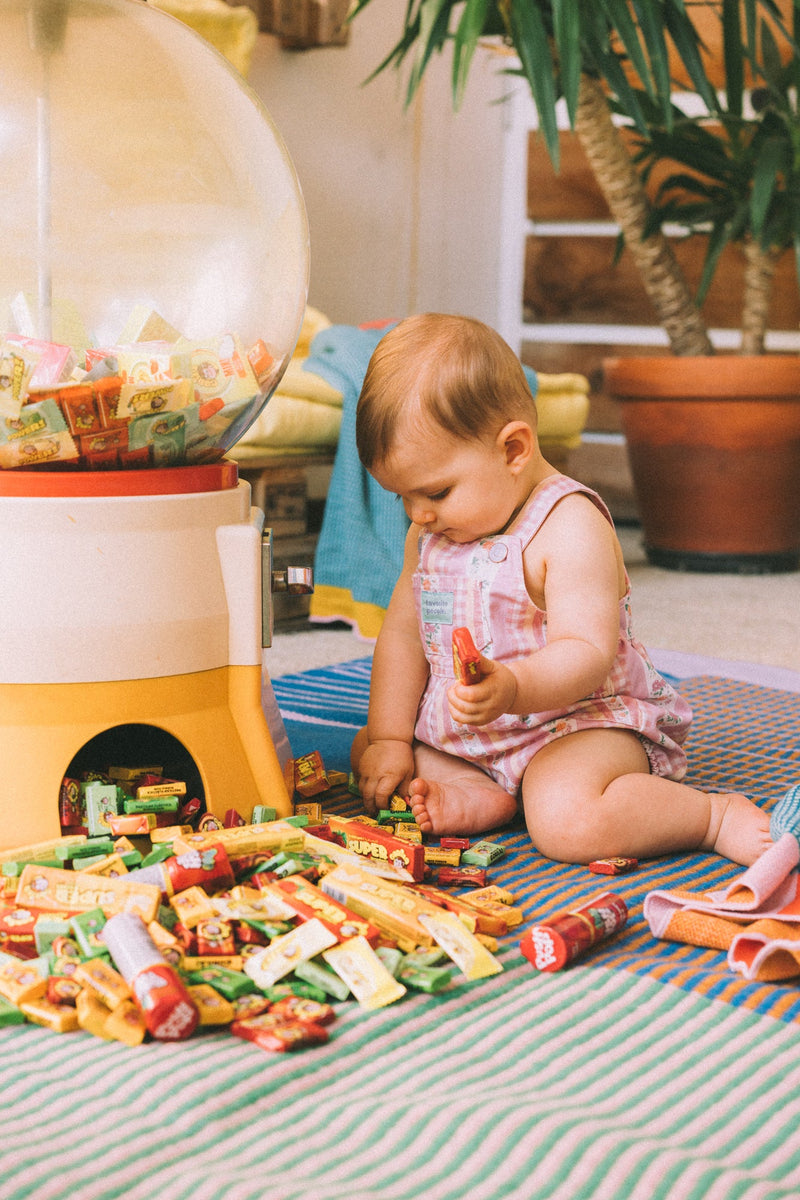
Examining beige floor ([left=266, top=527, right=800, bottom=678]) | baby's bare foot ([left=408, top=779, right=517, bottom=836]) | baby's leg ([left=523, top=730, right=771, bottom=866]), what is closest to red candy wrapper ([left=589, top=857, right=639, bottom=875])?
baby's leg ([left=523, top=730, right=771, bottom=866])

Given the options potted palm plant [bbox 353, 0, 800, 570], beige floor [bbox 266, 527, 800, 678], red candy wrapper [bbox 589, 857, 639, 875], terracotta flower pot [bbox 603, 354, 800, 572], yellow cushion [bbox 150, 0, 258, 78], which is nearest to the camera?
red candy wrapper [bbox 589, 857, 639, 875]

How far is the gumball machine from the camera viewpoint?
3.10 feet

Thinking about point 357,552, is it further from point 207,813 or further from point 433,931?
point 433,931

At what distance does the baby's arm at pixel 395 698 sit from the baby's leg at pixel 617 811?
14cm

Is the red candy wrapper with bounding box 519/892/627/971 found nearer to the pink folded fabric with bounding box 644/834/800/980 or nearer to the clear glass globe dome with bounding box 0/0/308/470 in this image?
the pink folded fabric with bounding box 644/834/800/980

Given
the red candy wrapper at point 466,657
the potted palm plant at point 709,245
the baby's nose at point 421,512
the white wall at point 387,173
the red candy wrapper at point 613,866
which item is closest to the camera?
the red candy wrapper at point 466,657

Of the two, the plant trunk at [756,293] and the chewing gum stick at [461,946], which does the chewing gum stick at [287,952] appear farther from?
the plant trunk at [756,293]

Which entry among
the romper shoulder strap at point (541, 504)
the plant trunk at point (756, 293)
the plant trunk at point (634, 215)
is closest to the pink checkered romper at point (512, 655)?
the romper shoulder strap at point (541, 504)

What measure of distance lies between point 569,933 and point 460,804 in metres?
0.28

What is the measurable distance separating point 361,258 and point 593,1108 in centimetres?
→ 276

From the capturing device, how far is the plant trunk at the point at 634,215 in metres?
2.53

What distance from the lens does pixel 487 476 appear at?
3.60ft

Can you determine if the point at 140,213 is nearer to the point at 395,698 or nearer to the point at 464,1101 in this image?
the point at 395,698

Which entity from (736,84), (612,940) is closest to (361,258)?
(736,84)
